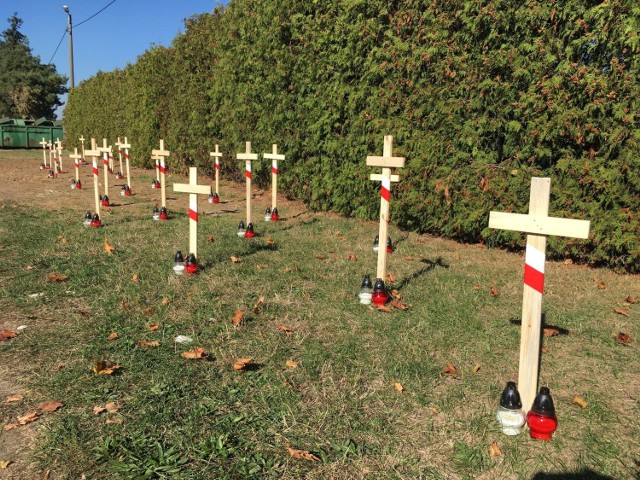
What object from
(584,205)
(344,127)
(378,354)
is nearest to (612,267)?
(584,205)

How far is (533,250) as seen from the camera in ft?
9.10

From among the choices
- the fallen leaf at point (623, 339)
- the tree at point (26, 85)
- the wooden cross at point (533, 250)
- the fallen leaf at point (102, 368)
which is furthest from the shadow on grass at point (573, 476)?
the tree at point (26, 85)

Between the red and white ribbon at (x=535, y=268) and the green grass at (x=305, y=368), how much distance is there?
83cm

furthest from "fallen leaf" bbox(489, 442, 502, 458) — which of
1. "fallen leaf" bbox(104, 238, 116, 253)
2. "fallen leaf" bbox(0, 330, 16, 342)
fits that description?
"fallen leaf" bbox(104, 238, 116, 253)

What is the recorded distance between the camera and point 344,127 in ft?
29.7

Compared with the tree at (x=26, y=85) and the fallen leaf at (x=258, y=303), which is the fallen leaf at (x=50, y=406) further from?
the tree at (x=26, y=85)

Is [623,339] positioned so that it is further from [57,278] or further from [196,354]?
[57,278]

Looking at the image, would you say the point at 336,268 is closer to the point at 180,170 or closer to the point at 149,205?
the point at 149,205

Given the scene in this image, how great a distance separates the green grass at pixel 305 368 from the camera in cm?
252

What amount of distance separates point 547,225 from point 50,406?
3.02 meters

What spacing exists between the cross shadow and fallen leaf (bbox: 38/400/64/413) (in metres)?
3.33

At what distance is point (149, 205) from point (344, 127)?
4572 millimetres

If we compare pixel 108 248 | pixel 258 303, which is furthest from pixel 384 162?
pixel 108 248

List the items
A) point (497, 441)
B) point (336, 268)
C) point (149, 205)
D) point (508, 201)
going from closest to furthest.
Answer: point (497, 441), point (336, 268), point (508, 201), point (149, 205)
